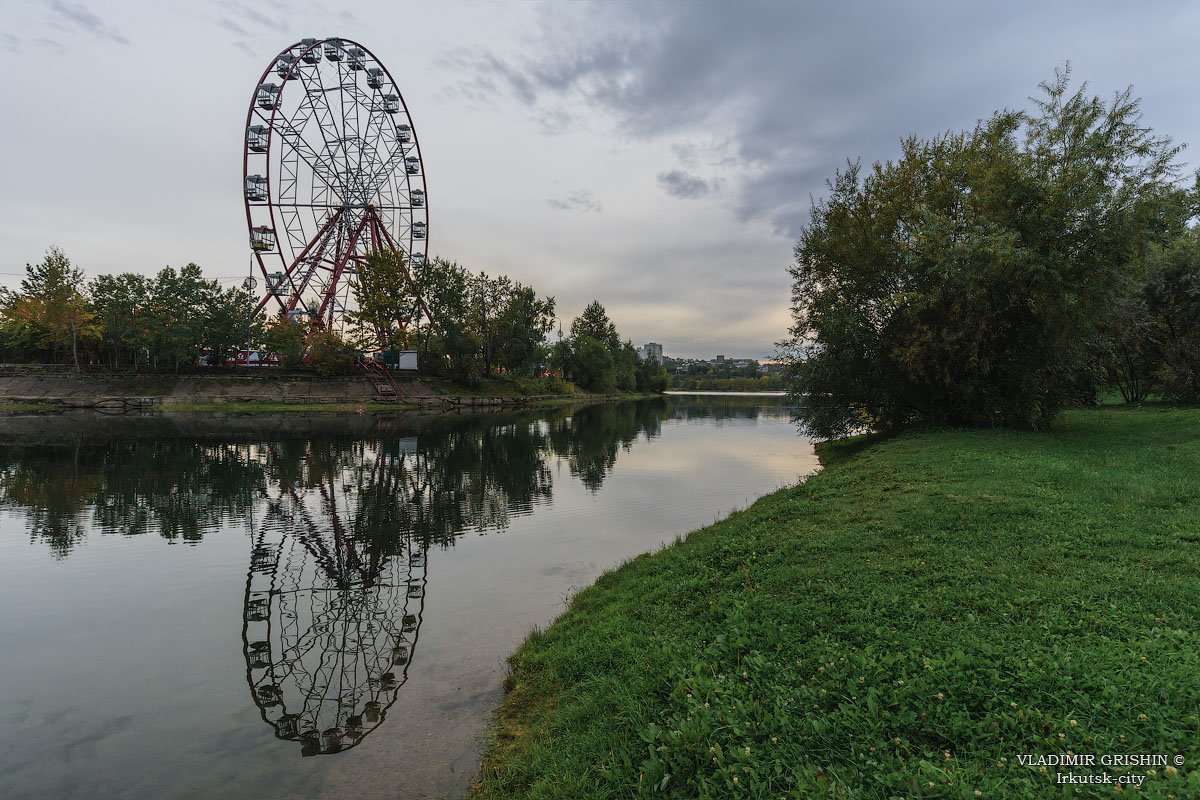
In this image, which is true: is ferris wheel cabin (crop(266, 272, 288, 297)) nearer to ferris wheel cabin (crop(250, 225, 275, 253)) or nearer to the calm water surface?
ferris wheel cabin (crop(250, 225, 275, 253))

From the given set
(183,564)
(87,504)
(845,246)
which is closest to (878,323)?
(845,246)

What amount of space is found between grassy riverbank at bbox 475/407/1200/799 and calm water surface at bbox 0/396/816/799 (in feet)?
4.60

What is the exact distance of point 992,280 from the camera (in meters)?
18.7

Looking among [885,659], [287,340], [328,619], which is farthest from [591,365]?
[885,659]

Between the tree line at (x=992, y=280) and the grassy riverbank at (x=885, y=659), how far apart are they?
34.3 ft

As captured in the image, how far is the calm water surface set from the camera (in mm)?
5938

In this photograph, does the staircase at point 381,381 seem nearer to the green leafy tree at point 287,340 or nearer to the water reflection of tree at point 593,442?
the green leafy tree at point 287,340

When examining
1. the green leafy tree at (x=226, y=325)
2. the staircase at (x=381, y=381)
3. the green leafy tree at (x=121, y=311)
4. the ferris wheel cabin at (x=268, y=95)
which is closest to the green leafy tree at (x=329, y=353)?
the staircase at (x=381, y=381)

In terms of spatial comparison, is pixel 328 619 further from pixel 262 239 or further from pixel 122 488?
pixel 262 239

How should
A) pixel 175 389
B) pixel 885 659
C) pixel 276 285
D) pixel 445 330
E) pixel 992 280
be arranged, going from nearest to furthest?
pixel 885 659 → pixel 992 280 → pixel 175 389 → pixel 276 285 → pixel 445 330

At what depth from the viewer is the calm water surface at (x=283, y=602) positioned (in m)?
5.94

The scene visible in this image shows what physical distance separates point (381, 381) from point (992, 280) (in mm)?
59845

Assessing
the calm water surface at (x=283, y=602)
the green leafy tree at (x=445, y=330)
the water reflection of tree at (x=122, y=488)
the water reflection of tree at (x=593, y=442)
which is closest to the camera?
the calm water surface at (x=283, y=602)

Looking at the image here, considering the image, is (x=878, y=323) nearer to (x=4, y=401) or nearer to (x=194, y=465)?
(x=194, y=465)
